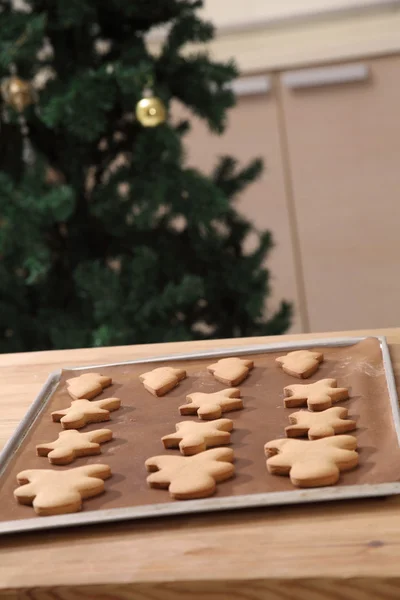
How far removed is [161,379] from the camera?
31.8 inches

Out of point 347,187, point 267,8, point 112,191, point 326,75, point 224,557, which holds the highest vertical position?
point 267,8

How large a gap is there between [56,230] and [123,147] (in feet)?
0.66

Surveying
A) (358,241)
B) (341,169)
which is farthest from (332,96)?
(358,241)

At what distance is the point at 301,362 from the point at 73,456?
0.76 ft

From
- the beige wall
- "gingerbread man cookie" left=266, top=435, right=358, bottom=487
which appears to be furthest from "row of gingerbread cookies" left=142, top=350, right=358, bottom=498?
the beige wall

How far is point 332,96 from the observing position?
2.57 meters

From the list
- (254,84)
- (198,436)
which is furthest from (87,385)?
(254,84)

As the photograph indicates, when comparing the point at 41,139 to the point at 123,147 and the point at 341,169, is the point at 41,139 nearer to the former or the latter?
the point at 123,147

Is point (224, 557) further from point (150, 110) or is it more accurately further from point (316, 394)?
point (150, 110)

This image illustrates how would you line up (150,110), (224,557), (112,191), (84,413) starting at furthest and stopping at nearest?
(112,191), (150,110), (84,413), (224,557)

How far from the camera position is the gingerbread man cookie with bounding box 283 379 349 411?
27.8 inches

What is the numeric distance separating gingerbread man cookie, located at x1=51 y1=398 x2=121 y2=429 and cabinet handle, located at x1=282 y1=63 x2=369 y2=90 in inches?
75.8

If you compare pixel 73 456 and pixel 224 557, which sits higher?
pixel 73 456

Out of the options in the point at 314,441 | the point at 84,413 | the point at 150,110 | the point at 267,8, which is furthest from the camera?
the point at 267,8
